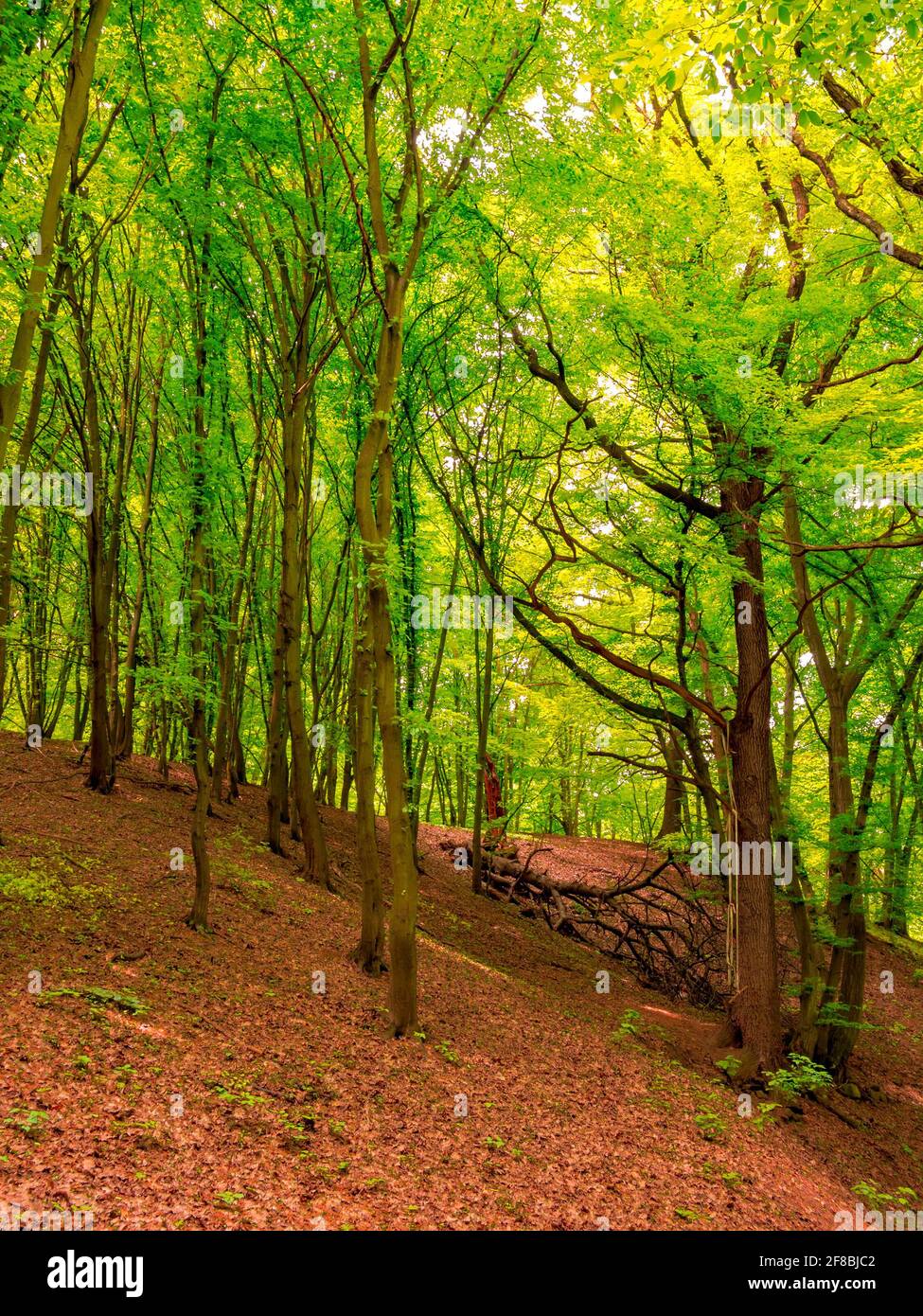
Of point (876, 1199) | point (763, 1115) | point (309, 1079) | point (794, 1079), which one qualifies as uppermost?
point (309, 1079)

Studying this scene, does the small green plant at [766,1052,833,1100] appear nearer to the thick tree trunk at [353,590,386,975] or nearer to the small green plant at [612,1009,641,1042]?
the small green plant at [612,1009,641,1042]

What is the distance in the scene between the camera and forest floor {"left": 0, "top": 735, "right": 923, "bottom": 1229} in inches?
154

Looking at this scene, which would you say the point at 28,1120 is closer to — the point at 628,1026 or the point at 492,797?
the point at 628,1026

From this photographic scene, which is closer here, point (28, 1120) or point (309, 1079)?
point (28, 1120)

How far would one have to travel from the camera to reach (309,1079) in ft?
17.4

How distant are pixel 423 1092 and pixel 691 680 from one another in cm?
779

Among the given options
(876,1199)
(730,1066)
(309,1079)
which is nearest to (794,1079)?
(730,1066)

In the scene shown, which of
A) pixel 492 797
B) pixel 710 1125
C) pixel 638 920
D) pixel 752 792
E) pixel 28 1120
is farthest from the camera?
pixel 492 797

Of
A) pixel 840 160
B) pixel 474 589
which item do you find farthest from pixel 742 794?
pixel 840 160

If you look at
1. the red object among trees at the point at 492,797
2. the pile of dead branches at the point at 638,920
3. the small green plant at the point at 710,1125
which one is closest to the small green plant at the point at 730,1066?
the small green plant at the point at 710,1125

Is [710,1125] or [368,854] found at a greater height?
[368,854]

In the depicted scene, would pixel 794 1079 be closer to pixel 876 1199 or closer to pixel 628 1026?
pixel 876 1199

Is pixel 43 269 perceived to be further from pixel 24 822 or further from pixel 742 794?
pixel 742 794

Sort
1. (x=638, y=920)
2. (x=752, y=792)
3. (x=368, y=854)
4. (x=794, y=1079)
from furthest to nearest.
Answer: (x=638, y=920) < (x=752, y=792) < (x=794, y=1079) < (x=368, y=854)
